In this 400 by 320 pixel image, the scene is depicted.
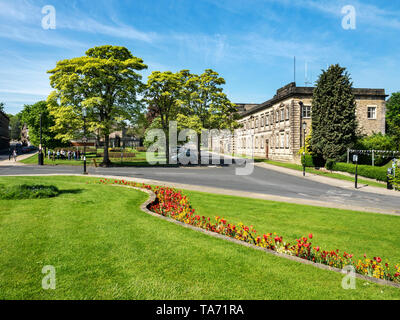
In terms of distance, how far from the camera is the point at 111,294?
13.3 ft

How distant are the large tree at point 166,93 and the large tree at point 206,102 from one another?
1417 mm

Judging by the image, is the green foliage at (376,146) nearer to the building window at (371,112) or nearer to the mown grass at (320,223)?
the building window at (371,112)

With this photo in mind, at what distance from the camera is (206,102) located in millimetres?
34562

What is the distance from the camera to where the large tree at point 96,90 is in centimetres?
2912

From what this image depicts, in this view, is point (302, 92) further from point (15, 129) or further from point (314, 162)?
point (15, 129)

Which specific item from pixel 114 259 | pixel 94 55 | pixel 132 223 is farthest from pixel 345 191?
pixel 94 55

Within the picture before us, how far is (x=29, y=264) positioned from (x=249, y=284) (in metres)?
4.04

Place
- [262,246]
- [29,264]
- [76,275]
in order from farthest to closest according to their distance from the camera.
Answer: [262,246]
[29,264]
[76,275]

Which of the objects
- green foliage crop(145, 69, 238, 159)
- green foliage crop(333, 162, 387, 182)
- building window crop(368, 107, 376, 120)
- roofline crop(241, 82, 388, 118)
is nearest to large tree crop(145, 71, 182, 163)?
green foliage crop(145, 69, 238, 159)

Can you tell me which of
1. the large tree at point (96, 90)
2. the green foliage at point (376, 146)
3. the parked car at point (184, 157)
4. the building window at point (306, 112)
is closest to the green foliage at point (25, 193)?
the large tree at point (96, 90)

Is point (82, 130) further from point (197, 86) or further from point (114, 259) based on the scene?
point (114, 259)

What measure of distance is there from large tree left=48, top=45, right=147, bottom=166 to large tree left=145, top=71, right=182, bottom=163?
2965 millimetres

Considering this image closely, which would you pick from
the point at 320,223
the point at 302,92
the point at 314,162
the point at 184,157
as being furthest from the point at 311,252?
the point at 184,157

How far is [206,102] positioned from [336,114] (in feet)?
50.7
